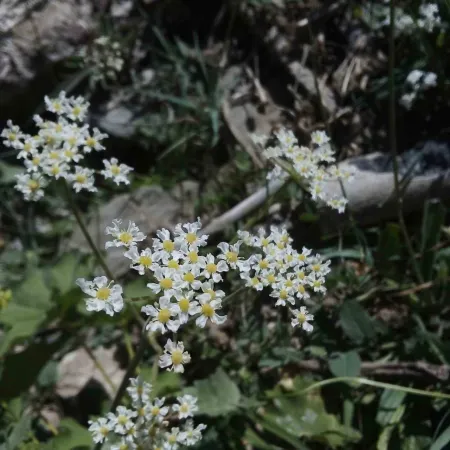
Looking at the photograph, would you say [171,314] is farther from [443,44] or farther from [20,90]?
[20,90]

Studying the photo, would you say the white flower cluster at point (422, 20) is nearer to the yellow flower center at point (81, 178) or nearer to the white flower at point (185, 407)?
the yellow flower center at point (81, 178)

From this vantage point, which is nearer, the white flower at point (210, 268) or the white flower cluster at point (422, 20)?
the white flower at point (210, 268)

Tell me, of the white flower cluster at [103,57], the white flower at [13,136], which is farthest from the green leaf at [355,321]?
the white flower cluster at [103,57]

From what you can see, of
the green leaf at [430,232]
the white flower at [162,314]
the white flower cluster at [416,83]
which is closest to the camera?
the white flower at [162,314]

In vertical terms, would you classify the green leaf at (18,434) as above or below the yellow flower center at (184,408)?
above

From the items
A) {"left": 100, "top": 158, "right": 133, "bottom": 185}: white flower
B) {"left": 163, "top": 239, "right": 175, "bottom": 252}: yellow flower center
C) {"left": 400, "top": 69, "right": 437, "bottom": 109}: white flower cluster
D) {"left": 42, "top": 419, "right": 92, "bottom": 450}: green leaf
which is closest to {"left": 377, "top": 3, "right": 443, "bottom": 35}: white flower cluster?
{"left": 400, "top": 69, "right": 437, "bottom": 109}: white flower cluster

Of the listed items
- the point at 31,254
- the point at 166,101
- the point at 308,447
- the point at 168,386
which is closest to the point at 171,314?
the point at 168,386

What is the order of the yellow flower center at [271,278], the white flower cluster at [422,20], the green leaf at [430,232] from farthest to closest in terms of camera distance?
the white flower cluster at [422,20] < the green leaf at [430,232] < the yellow flower center at [271,278]
